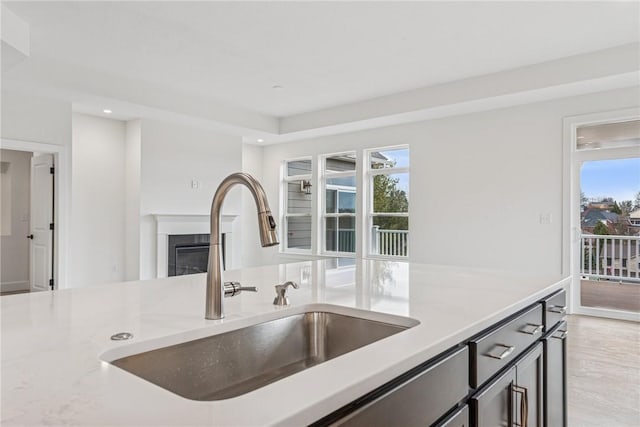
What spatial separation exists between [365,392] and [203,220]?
6.31 meters

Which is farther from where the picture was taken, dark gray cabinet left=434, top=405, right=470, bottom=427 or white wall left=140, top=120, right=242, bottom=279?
white wall left=140, top=120, right=242, bottom=279

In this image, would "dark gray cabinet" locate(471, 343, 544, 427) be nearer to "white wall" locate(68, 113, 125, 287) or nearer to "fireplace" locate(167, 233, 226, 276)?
"fireplace" locate(167, 233, 226, 276)

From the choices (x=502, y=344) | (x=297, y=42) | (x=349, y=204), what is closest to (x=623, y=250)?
(x=349, y=204)

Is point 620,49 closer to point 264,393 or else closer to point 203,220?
point 264,393

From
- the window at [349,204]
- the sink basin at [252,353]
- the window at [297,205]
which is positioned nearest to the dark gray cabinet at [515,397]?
the sink basin at [252,353]

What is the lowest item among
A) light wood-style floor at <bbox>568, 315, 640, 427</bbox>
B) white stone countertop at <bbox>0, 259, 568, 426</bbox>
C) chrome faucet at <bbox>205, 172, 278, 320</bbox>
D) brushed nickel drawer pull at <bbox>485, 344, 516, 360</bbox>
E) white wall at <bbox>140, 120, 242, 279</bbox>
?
light wood-style floor at <bbox>568, 315, 640, 427</bbox>

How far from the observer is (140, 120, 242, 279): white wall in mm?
6070

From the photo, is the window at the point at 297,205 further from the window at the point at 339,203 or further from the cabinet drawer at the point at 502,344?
the cabinet drawer at the point at 502,344

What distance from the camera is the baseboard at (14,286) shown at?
6653 millimetres

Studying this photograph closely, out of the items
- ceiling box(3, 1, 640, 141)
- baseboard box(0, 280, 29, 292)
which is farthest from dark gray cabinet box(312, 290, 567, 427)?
baseboard box(0, 280, 29, 292)

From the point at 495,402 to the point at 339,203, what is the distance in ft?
20.9

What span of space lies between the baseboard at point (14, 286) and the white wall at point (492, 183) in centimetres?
629

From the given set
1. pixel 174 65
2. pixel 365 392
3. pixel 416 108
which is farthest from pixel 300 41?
pixel 365 392

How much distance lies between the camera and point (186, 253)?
654 cm
